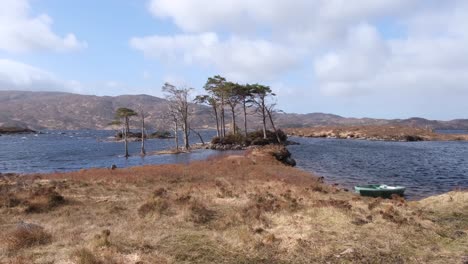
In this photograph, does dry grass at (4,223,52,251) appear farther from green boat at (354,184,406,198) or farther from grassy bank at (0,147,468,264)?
green boat at (354,184,406,198)

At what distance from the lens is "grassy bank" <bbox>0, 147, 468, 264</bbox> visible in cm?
1295

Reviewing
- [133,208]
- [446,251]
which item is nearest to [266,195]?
[133,208]

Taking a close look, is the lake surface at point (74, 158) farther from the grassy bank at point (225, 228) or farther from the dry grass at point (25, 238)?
the dry grass at point (25, 238)

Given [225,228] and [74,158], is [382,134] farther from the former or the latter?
[225,228]

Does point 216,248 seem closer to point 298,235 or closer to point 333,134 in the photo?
point 298,235

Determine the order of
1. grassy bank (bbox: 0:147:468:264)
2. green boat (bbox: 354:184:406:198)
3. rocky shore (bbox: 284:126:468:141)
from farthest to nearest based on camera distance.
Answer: rocky shore (bbox: 284:126:468:141)
green boat (bbox: 354:184:406:198)
grassy bank (bbox: 0:147:468:264)

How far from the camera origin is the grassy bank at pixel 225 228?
510 inches

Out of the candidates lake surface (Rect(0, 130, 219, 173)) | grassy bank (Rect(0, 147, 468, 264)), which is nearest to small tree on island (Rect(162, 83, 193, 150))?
lake surface (Rect(0, 130, 219, 173))

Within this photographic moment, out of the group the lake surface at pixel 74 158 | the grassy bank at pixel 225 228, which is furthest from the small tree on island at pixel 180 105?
the grassy bank at pixel 225 228

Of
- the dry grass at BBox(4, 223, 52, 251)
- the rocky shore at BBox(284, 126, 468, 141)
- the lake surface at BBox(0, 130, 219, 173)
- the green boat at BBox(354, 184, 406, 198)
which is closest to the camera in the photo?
the dry grass at BBox(4, 223, 52, 251)

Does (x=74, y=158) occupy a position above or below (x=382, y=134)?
below

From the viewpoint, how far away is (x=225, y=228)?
16.2m

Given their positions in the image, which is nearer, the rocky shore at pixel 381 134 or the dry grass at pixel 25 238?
the dry grass at pixel 25 238

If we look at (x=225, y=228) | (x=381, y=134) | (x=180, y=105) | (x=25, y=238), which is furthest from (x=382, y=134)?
(x=25, y=238)
